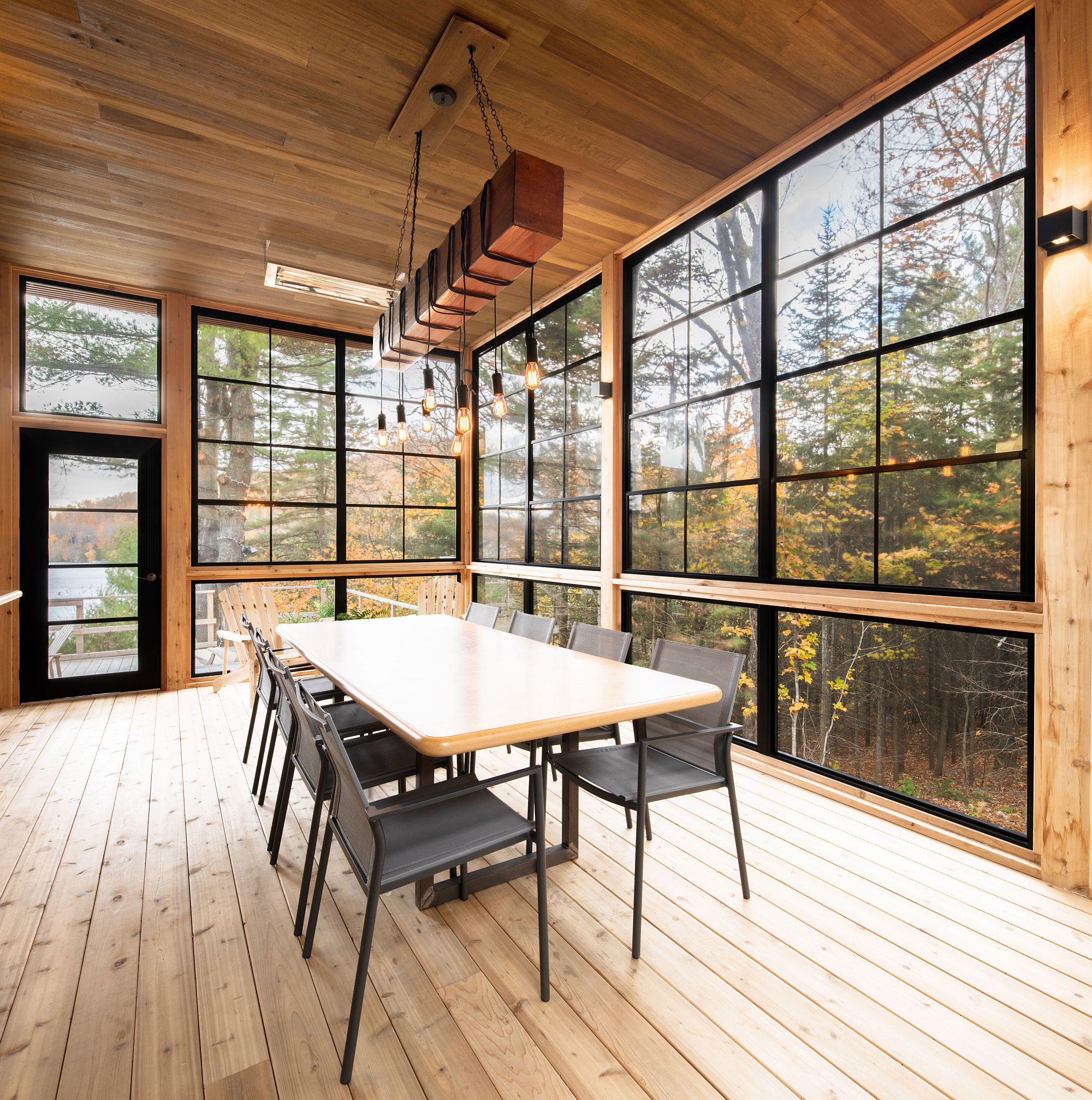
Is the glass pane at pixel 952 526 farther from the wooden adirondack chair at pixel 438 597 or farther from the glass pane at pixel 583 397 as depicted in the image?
the wooden adirondack chair at pixel 438 597

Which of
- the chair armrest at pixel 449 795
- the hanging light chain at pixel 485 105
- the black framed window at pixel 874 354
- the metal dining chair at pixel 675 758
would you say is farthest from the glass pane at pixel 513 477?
the chair armrest at pixel 449 795

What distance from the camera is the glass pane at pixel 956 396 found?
2.38 meters

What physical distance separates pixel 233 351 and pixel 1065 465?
5.77 m

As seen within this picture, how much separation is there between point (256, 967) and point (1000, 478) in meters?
3.17

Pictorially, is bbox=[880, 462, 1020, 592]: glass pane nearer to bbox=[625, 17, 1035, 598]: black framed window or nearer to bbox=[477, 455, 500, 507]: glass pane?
bbox=[625, 17, 1035, 598]: black framed window

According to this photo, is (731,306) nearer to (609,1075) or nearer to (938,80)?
(938,80)

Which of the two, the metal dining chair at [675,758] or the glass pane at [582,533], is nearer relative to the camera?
the metal dining chair at [675,758]

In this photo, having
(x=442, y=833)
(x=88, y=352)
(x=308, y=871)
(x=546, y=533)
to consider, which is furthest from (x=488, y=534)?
(x=442, y=833)

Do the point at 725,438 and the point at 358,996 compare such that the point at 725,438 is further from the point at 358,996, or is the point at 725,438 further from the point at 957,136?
the point at 358,996

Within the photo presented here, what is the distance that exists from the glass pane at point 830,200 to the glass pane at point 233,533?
4.60 meters

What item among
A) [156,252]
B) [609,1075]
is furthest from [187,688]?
[609,1075]

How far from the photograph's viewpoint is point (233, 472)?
17.3 feet

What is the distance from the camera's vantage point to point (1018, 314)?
2.34 meters

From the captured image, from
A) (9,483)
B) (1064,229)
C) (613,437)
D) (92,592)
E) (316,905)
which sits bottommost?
(316,905)
